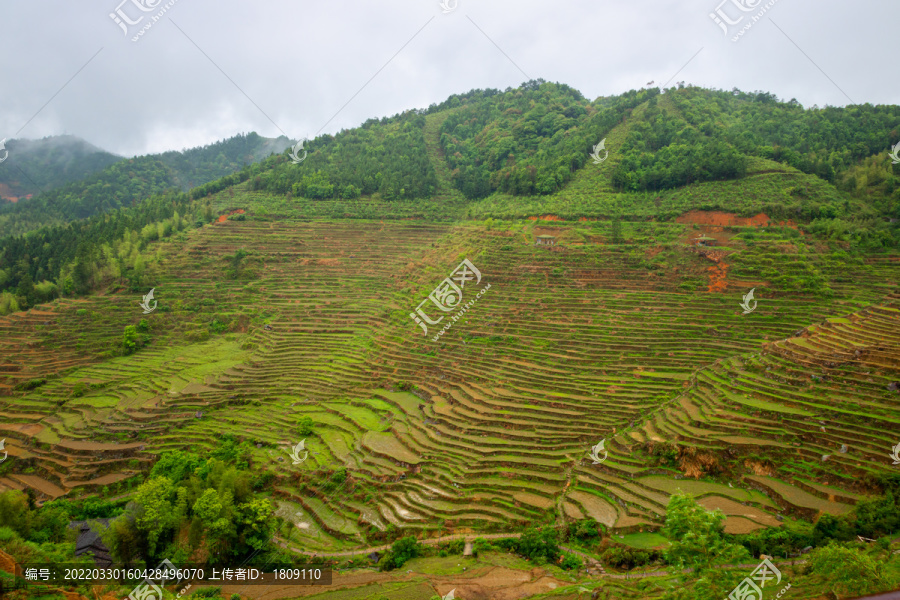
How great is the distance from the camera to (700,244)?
2777cm

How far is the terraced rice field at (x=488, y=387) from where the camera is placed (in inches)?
592

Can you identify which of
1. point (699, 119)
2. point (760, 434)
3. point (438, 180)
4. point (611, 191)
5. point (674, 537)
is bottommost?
point (674, 537)

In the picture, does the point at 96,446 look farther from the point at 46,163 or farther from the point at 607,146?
the point at 46,163

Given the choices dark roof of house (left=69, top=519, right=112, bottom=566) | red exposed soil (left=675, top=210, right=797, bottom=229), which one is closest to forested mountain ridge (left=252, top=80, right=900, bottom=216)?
red exposed soil (left=675, top=210, right=797, bottom=229)

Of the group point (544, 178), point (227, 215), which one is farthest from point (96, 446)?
point (544, 178)

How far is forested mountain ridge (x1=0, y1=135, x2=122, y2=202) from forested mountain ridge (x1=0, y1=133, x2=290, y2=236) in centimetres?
266

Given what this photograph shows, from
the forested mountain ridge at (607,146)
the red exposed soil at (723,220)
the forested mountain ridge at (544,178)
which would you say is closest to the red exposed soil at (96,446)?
the forested mountain ridge at (544,178)

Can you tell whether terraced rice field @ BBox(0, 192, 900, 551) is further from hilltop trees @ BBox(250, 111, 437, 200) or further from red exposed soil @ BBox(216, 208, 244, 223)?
hilltop trees @ BBox(250, 111, 437, 200)

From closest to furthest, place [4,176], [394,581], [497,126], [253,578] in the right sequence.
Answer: [394,581]
[253,578]
[497,126]
[4,176]

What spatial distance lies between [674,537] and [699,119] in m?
42.0

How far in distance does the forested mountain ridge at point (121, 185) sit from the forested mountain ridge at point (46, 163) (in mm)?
2660

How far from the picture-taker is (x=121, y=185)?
210ft

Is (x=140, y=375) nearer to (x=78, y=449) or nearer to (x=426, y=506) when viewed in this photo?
(x=78, y=449)

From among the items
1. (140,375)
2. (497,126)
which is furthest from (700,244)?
(497,126)
